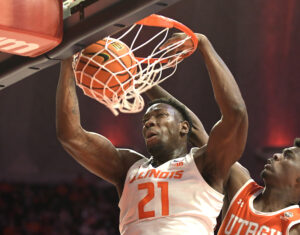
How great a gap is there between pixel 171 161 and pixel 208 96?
4.39 m

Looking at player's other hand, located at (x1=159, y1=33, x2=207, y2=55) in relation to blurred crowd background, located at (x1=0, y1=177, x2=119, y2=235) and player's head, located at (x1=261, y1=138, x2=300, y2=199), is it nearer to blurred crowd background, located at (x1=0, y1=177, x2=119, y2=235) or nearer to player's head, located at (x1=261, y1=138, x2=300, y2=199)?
player's head, located at (x1=261, y1=138, x2=300, y2=199)

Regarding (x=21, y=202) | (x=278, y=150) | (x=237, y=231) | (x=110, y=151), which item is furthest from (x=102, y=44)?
(x=21, y=202)

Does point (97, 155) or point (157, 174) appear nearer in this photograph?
point (157, 174)

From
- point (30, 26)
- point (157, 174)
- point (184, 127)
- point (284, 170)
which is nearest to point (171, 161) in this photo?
point (157, 174)

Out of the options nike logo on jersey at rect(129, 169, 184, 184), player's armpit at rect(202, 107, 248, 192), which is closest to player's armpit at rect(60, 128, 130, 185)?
nike logo on jersey at rect(129, 169, 184, 184)

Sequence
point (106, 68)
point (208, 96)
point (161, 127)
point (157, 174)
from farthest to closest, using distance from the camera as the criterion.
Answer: point (208, 96) → point (161, 127) → point (157, 174) → point (106, 68)

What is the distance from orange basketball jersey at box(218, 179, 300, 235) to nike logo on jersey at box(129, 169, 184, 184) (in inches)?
25.2

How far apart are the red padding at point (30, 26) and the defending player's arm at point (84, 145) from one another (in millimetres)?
757

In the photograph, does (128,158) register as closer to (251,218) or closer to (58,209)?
(251,218)

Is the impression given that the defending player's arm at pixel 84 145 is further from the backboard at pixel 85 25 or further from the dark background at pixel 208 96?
the dark background at pixel 208 96

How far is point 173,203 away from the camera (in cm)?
287

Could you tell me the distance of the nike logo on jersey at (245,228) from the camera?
327cm

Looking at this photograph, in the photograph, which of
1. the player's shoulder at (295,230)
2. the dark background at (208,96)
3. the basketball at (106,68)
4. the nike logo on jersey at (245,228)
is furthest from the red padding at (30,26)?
the dark background at (208,96)

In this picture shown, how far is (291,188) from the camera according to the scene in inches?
136
